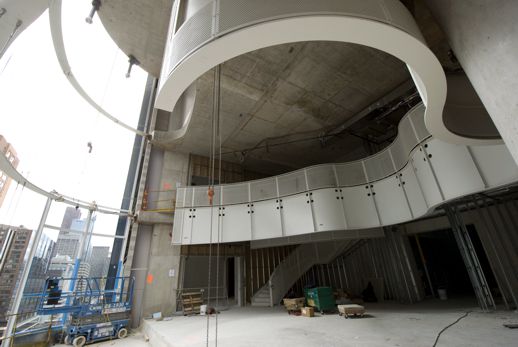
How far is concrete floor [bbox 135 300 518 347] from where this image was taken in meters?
4.37

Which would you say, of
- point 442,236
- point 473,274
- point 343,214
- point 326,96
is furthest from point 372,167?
point 442,236

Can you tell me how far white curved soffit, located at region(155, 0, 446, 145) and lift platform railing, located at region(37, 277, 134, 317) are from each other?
7.46 m

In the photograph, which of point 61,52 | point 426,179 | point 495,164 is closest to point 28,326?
point 61,52

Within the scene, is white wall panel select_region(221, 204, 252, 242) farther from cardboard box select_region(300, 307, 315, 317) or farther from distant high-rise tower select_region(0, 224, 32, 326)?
distant high-rise tower select_region(0, 224, 32, 326)

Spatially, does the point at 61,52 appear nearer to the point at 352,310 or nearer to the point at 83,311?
the point at 83,311

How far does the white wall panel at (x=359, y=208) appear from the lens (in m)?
8.16

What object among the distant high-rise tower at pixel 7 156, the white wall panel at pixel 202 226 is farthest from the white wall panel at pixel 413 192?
the distant high-rise tower at pixel 7 156

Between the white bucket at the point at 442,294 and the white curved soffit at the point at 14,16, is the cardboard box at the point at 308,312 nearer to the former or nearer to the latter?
the white bucket at the point at 442,294

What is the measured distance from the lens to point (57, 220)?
25.1 ft

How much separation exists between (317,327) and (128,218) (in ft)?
27.7

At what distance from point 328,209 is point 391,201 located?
203 centimetres

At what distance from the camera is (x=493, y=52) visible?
2.14 meters

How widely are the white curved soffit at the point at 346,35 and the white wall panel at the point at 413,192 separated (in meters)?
4.43

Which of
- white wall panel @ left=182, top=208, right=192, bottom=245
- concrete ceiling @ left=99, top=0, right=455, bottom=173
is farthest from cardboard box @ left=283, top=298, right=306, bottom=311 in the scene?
concrete ceiling @ left=99, top=0, right=455, bottom=173
